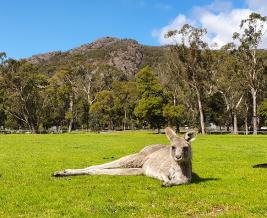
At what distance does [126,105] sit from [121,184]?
323ft

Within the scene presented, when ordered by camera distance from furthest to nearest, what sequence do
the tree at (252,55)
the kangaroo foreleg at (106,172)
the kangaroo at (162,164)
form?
the tree at (252,55) < the kangaroo foreleg at (106,172) < the kangaroo at (162,164)

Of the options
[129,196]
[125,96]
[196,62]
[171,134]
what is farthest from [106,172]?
[125,96]

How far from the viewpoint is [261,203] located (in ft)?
33.3

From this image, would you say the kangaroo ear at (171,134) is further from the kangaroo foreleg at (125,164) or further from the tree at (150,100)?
the tree at (150,100)

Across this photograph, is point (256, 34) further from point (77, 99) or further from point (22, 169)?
point (22, 169)

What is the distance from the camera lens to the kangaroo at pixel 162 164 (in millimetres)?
12289

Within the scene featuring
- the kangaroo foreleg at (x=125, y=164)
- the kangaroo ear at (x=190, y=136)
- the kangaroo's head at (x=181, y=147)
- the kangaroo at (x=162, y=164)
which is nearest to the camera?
the kangaroo's head at (x=181, y=147)

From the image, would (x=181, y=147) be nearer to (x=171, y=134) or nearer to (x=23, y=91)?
(x=171, y=134)

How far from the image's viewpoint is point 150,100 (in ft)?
283

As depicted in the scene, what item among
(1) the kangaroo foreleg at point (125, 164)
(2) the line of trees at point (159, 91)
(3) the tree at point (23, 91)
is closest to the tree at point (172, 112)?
(2) the line of trees at point (159, 91)

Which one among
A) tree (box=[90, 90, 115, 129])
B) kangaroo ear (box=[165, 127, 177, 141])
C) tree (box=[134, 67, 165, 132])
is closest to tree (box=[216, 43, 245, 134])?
tree (box=[134, 67, 165, 132])

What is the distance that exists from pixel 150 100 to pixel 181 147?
74.2 metres

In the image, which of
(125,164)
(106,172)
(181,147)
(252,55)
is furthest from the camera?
(252,55)

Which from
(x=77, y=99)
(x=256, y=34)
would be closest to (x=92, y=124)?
(x=77, y=99)
